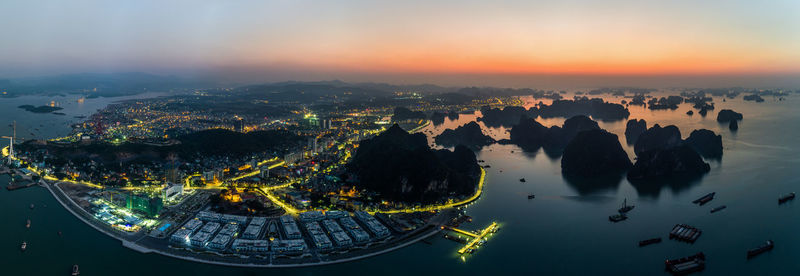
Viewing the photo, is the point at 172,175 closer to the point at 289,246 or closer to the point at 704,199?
the point at 289,246

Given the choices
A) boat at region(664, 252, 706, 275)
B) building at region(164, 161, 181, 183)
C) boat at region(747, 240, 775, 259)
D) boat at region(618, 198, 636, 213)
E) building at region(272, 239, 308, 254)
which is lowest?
boat at region(664, 252, 706, 275)

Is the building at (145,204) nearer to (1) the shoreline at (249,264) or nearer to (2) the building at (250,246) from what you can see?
(1) the shoreline at (249,264)

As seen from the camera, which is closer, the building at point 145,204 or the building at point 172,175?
the building at point 145,204

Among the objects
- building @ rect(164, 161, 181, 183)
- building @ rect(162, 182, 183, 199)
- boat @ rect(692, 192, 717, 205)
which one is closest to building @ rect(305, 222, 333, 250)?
building @ rect(162, 182, 183, 199)

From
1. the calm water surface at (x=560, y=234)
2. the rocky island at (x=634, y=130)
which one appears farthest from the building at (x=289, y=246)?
the rocky island at (x=634, y=130)

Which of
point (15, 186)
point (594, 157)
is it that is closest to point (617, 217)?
point (594, 157)

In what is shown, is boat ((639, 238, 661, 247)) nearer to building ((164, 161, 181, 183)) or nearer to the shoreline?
the shoreline

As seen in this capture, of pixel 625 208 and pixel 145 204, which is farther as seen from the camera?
pixel 625 208
